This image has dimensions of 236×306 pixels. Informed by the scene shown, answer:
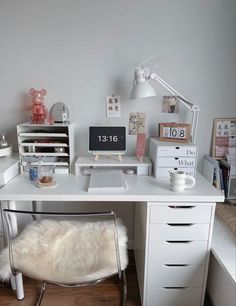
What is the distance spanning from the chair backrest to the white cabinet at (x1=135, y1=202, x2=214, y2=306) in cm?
19

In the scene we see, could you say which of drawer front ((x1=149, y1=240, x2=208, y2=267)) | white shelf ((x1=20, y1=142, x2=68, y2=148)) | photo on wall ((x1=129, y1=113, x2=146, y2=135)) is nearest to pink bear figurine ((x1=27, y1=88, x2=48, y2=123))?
white shelf ((x1=20, y1=142, x2=68, y2=148))

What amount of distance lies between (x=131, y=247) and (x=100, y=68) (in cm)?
146

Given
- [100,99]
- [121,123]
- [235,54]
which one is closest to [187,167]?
[121,123]

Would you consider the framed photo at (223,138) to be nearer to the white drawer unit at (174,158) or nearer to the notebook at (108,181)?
the white drawer unit at (174,158)

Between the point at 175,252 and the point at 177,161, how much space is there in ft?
1.74

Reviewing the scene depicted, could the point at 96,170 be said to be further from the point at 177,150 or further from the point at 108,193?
the point at 177,150

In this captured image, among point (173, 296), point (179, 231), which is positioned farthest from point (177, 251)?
point (173, 296)

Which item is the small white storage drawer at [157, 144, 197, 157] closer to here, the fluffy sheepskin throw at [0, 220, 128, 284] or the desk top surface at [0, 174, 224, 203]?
the desk top surface at [0, 174, 224, 203]

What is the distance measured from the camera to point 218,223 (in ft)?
5.13

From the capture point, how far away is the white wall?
5.08ft

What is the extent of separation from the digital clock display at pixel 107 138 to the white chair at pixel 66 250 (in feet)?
1.62

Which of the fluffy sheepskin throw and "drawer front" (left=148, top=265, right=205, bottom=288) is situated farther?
"drawer front" (left=148, top=265, right=205, bottom=288)

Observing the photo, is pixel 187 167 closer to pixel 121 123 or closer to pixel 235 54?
pixel 121 123

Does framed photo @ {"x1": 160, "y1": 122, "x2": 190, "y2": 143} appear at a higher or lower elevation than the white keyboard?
higher
